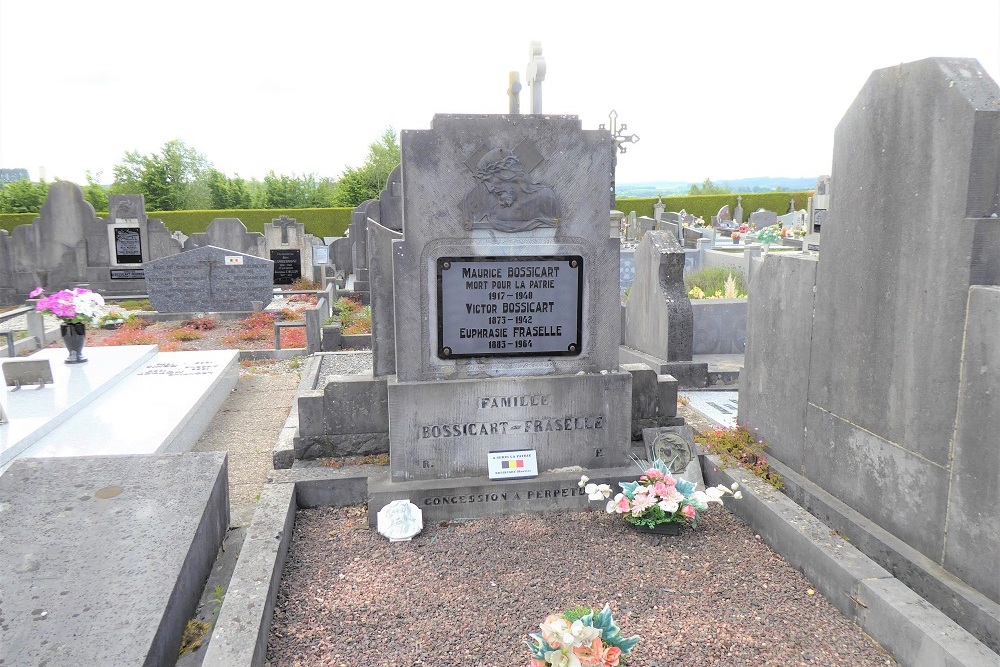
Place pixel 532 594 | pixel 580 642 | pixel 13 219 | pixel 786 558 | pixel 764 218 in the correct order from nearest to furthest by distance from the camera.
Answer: pixel 580 642, pixel 532 594, pixel 786 558, pixel 764 218, pixel 13 219

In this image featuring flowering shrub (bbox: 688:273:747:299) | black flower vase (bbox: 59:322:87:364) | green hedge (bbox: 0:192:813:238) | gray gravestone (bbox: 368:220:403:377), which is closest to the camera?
gray gravestone (bbox: 368:220:403:377)

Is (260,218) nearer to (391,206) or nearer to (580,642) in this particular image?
(391,206)

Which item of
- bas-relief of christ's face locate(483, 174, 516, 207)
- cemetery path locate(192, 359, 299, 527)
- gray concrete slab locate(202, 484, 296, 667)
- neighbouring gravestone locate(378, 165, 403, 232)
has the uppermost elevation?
neighbouring gravestone locate(378, 165, 403, 232)

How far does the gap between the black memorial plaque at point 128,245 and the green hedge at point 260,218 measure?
1918 cm

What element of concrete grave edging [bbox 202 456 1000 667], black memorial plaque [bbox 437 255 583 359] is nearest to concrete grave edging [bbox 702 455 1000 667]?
concrete grave edging [bbox 202 456 1000 667]

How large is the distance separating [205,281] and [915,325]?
11.7 meters

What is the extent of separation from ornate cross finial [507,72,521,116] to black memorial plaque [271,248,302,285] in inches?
505

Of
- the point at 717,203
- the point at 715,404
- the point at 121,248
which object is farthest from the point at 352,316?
the point at 717,203

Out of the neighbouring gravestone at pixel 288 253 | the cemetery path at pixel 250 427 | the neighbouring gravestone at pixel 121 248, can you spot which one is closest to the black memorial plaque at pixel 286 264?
the neighbouring gravestone at pixel 288 253

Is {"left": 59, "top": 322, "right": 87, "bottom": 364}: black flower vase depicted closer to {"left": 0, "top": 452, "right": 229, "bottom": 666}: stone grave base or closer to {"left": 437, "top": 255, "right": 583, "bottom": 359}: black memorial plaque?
{"left": 0, "top": 452, "right": 229, "bottom": 666}: stone grave base

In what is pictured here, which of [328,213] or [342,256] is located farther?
[328,213]

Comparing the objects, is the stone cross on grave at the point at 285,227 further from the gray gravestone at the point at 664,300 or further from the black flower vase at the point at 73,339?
the gray gravestone at the point at 664,300

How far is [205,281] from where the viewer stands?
12352 mm

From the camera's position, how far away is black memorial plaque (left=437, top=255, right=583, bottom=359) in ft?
14.2
